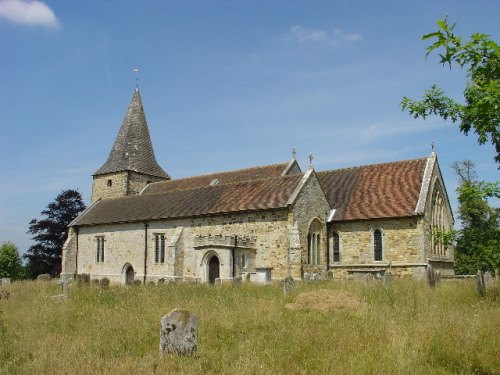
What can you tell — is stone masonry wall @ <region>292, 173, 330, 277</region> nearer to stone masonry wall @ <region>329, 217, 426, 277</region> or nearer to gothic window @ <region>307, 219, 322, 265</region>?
gothic window @ <region>307, 219, 322, 265</region>

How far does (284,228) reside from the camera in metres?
27.7

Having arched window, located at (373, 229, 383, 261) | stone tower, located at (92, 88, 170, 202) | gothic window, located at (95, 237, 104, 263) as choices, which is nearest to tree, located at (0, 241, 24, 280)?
stone tower, located at (92, 88, 170, 202)

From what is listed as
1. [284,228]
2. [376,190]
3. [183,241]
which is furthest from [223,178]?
[376,190]

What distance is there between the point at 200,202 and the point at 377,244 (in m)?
11.7

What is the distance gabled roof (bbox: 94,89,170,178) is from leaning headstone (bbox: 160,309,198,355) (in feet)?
124

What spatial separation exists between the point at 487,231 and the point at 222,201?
22.7 metres

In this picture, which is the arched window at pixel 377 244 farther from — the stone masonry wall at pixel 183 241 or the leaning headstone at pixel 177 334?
the leaning headstone at pixel 177 334

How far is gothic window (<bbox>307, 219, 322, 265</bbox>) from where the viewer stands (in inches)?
1140

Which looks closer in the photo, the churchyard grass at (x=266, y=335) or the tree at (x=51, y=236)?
the churchyard grass at (x=266, y=335)

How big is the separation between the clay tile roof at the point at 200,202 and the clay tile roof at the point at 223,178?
285 cm

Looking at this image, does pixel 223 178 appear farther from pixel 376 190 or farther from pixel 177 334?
pixel 177 334

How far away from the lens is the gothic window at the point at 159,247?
33031 millimetres

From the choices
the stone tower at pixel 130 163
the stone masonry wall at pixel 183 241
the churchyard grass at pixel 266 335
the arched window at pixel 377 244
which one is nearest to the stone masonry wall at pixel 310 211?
the stone masonry wall at pixel 183 241

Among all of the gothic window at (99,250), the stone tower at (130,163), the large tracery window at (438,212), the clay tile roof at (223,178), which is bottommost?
the gothic window at (99,250)
